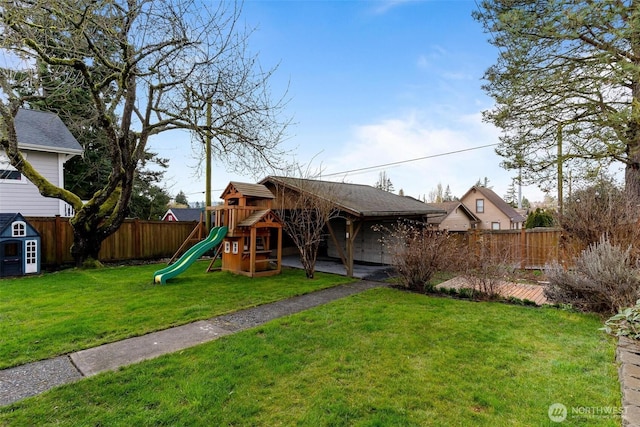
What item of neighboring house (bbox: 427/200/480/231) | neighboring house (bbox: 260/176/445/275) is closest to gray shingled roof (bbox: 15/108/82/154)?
neighboring house (bbox: 260/176/445/275)

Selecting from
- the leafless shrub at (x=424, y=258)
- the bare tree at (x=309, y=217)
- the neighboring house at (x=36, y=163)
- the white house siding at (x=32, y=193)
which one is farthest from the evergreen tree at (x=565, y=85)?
the white house siding at (x=32, y=193)

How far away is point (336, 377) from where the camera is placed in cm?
328

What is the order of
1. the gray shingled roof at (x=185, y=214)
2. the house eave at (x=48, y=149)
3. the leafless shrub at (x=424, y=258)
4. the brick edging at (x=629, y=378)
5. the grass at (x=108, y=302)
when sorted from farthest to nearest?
the gray shingled roof at (x=185, y=214) < the house eave at (x=48, y=149) < the leafless shrub at (x=424, y=258) < the grass at (x=108, y=302) < the brick edging at (x=629, y=378)

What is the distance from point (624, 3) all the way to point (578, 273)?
5.95 metres

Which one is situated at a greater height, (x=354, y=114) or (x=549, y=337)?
(x=354, y=114)

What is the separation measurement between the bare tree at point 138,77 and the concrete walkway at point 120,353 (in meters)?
3.82

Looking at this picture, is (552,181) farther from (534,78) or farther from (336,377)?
(336,377)

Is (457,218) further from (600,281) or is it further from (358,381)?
(358,381)

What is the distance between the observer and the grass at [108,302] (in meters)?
4.26

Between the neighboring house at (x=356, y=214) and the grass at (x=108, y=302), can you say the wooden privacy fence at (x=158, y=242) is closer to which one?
the grass at (x=108, y=302)

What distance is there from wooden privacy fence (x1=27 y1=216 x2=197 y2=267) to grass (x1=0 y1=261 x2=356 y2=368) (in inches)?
51.6

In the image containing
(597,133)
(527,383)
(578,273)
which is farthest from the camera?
(597,133)

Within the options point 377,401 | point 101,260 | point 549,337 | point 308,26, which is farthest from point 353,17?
point 101,260

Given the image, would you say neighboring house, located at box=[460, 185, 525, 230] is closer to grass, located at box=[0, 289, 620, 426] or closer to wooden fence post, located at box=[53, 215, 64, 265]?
grass, located at box=[0, 289, 620, 426]
